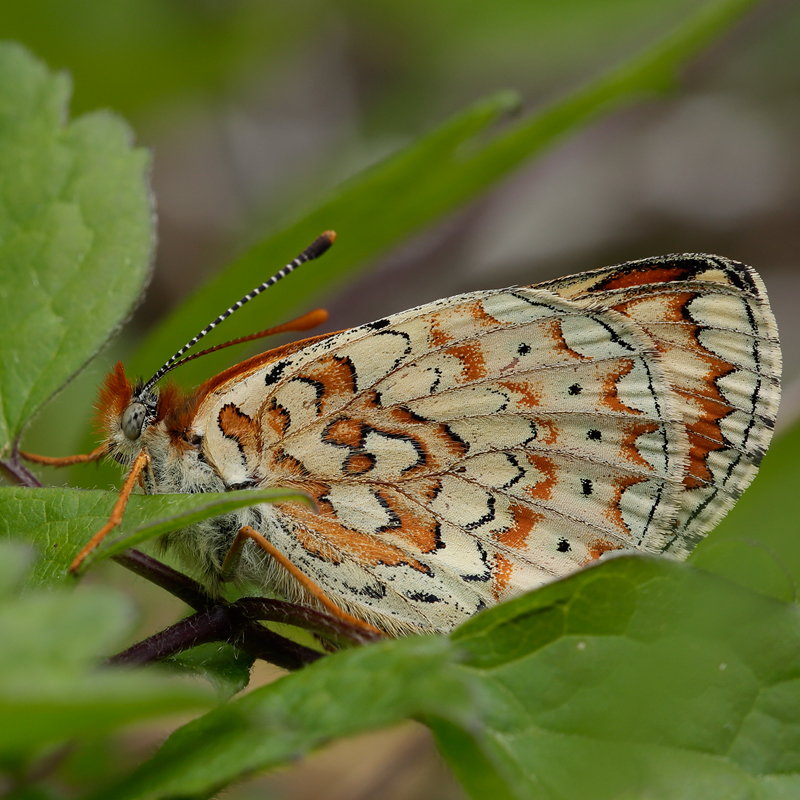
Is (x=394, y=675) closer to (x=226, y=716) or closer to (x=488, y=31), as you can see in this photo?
(x=226, y=716)

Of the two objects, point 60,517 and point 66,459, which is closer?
point 60,517

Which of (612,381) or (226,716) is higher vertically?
(226,716)

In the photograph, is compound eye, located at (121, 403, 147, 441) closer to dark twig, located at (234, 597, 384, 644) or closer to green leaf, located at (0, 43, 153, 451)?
green leaf, located at (0, 43, 153, 451)

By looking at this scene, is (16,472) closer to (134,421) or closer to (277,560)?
(134,421)

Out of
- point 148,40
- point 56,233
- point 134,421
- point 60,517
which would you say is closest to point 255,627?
point 60,517

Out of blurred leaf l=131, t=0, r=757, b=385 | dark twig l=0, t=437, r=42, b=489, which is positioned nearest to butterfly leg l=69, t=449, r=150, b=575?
dark twig l=0, t=437, r=42, b=489

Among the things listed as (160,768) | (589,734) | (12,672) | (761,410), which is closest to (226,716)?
(160,768)
